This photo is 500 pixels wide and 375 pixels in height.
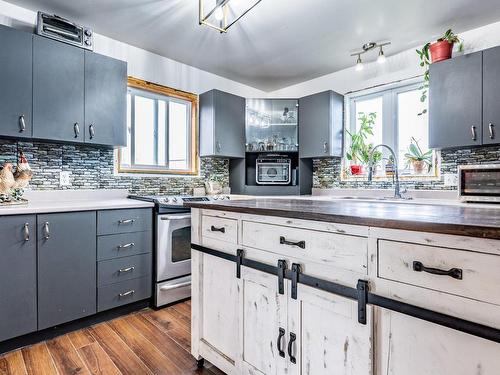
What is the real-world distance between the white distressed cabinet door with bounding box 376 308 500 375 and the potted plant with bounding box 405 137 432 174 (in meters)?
2.40

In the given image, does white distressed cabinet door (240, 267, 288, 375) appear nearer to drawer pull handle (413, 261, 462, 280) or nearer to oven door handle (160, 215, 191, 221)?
drawer pull handle (413, 261, 462, 280)

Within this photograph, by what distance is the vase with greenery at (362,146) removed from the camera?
3.29 m

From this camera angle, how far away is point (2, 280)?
5.81ft

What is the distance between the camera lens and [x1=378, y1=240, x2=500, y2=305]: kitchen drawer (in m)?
0.72

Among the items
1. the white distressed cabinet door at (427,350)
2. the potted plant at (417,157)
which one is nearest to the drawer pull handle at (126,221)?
the white distressed cabinet door at (427,350)

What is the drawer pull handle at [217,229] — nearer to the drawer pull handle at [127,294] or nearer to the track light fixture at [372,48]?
the drawer pull handle at [127,294]

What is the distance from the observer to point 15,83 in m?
2.06

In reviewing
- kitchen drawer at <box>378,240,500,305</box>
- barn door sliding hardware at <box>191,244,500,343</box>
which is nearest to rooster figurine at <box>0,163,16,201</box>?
barn door sliding hardware at <box>191,244,500,343</box>

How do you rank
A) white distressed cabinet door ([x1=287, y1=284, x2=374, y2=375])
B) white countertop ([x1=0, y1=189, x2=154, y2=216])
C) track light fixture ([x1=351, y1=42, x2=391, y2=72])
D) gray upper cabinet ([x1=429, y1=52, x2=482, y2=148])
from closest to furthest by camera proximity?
white distressed cabinet door ([x1=287, y1=284, x2=374, y2=375]) → white countertop ([x1=0, y1=189, x2=154, y2=216]) → gray upper cabinet ([x1=429, y1=52, x2=482, y2=148]) → track light fixture ([x1=351, y1=42, x2=391, y2=72])

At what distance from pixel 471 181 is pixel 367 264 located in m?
1.80

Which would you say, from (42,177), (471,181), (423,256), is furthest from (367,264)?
(42,177)

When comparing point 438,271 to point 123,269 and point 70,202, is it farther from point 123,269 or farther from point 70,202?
point 70,202

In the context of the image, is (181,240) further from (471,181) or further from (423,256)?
(471,181)

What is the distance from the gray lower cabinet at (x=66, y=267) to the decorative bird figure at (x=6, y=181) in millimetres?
318
